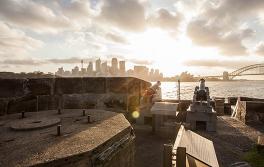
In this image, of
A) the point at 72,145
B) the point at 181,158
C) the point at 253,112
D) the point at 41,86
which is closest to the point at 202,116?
the point at 253,112

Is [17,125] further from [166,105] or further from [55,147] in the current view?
[166,105]

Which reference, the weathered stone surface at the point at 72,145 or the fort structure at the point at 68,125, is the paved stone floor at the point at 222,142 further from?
the fort structure at the point at 68,125

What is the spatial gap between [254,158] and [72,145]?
6.58 m

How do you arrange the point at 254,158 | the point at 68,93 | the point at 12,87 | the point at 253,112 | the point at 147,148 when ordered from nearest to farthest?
the point at 12,87
the point at 147,148
the point at 68,93
the point at 254,158
the point at 253,112

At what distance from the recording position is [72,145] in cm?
277

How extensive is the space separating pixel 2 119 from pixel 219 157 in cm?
645

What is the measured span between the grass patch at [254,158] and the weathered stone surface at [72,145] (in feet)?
15.8

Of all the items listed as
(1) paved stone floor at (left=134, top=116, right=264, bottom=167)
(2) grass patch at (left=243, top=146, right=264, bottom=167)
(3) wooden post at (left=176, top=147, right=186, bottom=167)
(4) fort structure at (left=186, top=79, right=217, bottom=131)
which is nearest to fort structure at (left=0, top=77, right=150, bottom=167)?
(3) wooden post at (left=176, top=147, right=186, bottom=167)

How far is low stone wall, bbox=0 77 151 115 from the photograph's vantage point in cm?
574

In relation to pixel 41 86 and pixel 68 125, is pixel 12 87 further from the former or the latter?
pixel 68 125

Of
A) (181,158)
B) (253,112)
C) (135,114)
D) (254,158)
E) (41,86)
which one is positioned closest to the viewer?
(181,158)

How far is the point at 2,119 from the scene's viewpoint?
4.61m

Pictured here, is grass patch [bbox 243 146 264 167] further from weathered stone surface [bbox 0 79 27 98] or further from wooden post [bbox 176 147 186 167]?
weathered stone surface [bbox 0 79 27 98]

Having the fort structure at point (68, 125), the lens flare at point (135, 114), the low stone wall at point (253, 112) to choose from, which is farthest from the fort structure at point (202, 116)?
the fort structure at point (68, 125)
